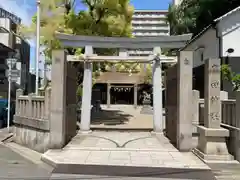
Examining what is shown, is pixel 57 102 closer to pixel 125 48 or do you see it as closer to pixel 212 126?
pixel 212 126

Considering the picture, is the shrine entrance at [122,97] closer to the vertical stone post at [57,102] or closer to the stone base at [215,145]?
the vertical stone post at [57,102]

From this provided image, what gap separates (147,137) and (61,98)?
14.2 ft

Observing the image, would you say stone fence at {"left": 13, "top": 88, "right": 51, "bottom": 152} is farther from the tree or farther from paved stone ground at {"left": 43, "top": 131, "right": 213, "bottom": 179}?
the tree

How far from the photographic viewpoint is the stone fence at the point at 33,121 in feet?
36.8

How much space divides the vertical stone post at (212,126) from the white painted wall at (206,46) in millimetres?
10877

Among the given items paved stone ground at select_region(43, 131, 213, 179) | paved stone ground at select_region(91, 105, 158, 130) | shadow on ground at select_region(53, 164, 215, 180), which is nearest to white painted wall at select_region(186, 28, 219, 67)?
paved stone ground at select_region(91, 105, 158, 130)

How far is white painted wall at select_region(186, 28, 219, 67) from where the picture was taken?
2059cm

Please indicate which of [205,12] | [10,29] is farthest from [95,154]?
[10,29]

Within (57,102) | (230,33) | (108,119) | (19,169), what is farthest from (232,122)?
(108,119)

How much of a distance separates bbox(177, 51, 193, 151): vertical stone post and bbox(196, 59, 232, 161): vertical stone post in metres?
0.55

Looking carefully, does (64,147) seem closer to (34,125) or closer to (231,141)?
(34,125)

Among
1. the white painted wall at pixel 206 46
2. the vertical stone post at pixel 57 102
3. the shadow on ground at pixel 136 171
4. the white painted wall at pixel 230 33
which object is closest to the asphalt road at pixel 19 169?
the shadow on ground at pixel 136 171

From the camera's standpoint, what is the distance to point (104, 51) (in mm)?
19344

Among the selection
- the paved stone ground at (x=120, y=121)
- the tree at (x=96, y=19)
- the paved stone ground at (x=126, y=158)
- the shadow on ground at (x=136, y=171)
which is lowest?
the shadow on ground at (x=136, y=171)
